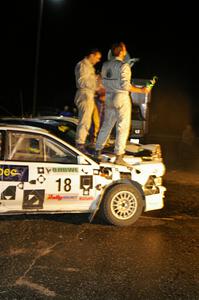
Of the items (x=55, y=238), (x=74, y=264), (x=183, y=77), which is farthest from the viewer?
(x=183, y=77)

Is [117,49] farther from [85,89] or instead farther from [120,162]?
[120,162]

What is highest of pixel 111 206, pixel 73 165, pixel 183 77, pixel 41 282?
pixel 183 77

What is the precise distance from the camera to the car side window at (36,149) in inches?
254

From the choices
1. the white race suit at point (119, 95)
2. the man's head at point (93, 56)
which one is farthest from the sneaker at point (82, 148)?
the man's head at point (93, 56)

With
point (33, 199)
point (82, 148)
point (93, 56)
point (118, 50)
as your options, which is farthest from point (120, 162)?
point (93, 56)

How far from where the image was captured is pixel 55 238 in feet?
20.1

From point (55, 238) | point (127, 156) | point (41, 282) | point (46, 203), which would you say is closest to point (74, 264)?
point (41, 282)

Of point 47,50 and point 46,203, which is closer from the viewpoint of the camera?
point 46,203

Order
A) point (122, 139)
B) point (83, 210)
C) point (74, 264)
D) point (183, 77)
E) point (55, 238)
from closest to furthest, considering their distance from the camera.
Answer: point (74, 264), point (55, 238), point (83, 210), point (122, 139), point (183, 77)

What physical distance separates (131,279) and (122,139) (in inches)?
107

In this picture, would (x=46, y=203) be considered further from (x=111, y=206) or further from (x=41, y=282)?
(x=41, y=282)

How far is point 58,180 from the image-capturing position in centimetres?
641

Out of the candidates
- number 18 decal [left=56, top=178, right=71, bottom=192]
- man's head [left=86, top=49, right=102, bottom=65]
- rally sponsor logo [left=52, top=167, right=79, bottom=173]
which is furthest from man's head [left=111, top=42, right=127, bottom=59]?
number 18 decal [left=56, top=178, right=71, bottom=192]

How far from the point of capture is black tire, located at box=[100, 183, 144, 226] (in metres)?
6.61
